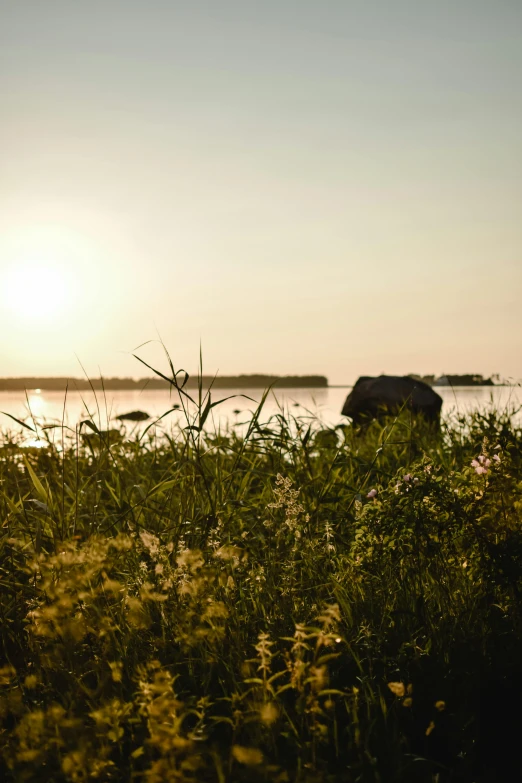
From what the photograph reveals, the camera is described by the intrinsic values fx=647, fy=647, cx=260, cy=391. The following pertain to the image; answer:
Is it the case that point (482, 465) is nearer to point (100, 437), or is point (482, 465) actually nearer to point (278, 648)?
point (278, 648)

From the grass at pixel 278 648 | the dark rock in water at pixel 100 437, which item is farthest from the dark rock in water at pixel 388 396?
the grass at pixel 278 648

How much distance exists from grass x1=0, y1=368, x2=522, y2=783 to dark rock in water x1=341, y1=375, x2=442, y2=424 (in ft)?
24.7

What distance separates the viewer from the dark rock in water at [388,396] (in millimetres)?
11719

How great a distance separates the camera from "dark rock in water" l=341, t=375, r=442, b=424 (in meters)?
11.7

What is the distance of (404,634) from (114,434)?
5.81 metres

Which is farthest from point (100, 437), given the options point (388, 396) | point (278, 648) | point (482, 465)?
point (388, 396)

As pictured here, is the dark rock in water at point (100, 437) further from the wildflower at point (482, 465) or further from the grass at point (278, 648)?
the wildflower at point (482, 465)

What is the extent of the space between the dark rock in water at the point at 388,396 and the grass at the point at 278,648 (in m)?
7.52

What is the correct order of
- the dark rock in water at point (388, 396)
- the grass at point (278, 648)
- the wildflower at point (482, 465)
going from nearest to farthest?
the grass at point (278, 648), the wildflower at point (482, 465), the dark rock in water at point (388, 396)

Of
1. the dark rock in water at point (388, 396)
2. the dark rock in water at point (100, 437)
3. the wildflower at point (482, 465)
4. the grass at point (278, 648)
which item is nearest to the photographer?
the grass at point (278, 648)

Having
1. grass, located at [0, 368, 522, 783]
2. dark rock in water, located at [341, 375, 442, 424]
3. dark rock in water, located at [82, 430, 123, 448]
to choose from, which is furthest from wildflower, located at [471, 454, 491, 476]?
dark rock in water, located at [341, 375, 442, 424]

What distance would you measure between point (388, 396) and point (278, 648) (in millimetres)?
9315

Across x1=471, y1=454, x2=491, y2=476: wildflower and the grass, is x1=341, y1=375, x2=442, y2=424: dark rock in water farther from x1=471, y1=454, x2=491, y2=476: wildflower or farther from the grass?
the grass

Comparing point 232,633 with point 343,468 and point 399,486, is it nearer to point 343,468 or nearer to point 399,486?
point 399,486
